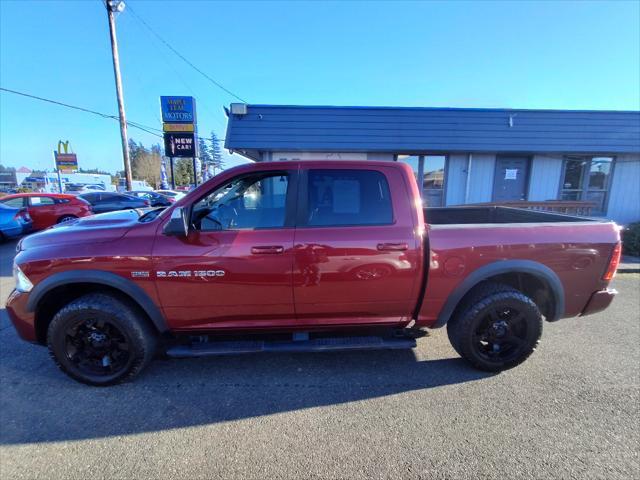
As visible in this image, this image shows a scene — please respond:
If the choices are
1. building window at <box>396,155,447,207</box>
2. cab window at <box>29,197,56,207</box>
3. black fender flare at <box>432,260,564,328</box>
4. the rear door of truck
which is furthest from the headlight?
cab window at <box>29,197,56,207</box>

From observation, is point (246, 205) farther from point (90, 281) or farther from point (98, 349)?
point (98, 349)

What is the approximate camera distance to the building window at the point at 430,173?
10266 mm

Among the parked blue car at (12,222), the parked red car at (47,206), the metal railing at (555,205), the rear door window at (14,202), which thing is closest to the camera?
the parked blue car at (12,222)

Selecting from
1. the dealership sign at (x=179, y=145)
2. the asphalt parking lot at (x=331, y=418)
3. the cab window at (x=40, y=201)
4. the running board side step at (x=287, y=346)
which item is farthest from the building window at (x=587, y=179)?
the cab window at (x=40, y=201)

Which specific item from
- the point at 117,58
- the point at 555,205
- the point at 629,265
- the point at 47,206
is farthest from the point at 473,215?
the point at 117,58

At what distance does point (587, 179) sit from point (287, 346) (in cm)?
1250

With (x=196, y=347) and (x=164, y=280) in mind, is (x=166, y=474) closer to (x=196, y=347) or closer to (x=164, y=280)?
(x=196, y=347)

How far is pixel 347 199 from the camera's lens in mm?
2764

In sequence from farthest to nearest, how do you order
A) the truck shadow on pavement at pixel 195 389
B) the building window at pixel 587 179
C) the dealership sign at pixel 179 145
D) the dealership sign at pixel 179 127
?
1. the dealership sign at pixel 179 127
2. the dealership sign at pixel 179 145
3. the building window at pixel 587 179
4. the truck shadow on pavement at pixel 195 389

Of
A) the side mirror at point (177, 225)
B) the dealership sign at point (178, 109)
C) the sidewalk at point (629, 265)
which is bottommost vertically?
the sidewalk at point (629, 265)

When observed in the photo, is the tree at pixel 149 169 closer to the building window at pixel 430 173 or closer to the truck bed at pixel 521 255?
the building window at pixel 430 173

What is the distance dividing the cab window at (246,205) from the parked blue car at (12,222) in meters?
10.2

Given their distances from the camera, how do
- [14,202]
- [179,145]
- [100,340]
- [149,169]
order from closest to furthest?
[100,340], [14,202], [179,145], [149,169]

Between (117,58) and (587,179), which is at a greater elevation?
(117,58)
